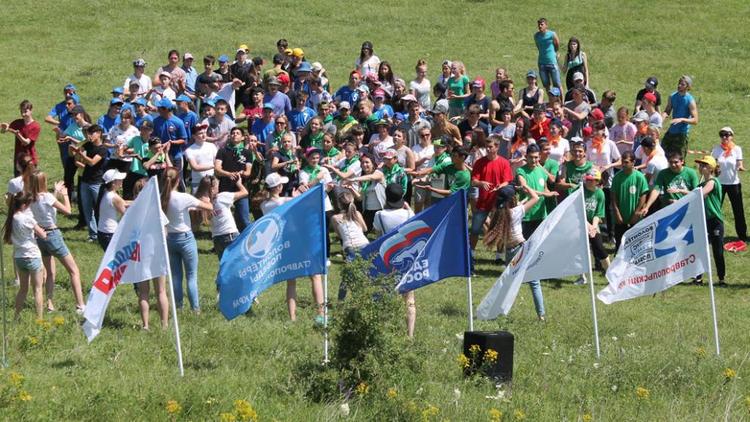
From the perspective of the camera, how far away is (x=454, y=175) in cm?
1934

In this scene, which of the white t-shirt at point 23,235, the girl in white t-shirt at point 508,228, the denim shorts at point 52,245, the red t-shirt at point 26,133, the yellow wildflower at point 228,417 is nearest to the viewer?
the yellow wildflower at point 228,417

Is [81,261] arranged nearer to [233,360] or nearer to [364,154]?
[364,154]

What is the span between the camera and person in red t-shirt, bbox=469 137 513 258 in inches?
743

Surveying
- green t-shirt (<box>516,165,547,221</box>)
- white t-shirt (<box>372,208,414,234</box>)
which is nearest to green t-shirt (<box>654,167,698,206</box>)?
green t-shirt (<box>516,165,547,221</box>)

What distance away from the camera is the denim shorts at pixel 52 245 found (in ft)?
47.0

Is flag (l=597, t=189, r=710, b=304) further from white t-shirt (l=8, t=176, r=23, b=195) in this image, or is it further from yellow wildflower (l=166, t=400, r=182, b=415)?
white t-shirt (l=8, t=176, r=23, b=195)

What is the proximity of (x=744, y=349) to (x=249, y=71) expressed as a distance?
13392 mm

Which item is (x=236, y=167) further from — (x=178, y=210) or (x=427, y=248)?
(x=427, y=248)

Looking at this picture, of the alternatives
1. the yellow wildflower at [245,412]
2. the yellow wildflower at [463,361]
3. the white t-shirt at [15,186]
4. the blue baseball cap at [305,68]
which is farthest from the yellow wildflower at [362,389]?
the blue baseball cap at [305,68]

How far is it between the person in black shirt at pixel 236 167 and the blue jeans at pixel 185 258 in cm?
469

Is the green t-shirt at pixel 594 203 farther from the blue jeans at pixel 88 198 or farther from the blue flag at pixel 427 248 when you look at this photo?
the blue jeans at pixel 88 198

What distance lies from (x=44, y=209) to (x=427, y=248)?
4595mm

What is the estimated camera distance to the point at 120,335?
13.6 metres

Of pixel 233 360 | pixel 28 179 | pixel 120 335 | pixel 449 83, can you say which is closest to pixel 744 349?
pixel 233 360
